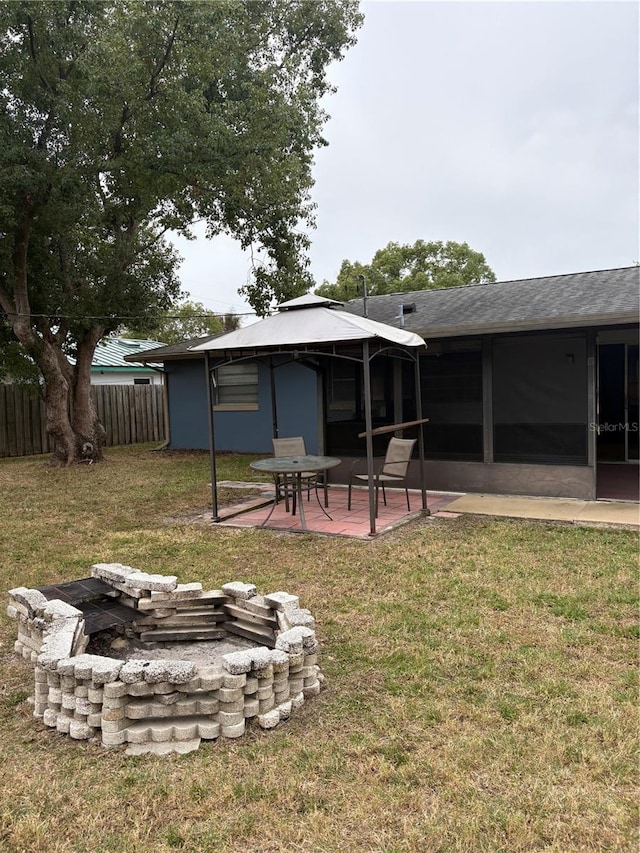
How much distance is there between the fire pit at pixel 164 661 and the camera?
234 centimetres

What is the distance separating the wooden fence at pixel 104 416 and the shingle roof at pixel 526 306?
777 cm

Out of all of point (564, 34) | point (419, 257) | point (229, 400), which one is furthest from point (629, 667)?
point (419, 257)

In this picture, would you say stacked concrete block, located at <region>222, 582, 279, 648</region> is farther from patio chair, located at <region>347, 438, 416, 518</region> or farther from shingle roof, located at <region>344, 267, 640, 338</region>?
shingle roof, located at <region>344, 267, 640, 338</region>

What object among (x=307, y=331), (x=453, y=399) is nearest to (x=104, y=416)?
(x=453, y=399)

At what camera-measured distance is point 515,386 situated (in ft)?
23.4

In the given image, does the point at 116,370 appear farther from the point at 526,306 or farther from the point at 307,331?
the point at 526,306

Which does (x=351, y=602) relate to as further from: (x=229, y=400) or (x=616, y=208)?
(x=616, y=208)

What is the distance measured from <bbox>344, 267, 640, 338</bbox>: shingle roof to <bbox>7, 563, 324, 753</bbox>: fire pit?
4687 millimetres

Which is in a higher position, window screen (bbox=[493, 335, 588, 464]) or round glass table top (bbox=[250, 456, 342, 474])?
window screen (bbox=[493, 335, 588, 464])

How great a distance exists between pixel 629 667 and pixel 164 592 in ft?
7.95

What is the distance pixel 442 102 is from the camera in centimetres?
1021

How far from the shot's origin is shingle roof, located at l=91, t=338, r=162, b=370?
698 inches

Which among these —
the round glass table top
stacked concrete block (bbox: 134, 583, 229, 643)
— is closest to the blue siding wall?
the round glass table top

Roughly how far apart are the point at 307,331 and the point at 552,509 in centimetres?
329
